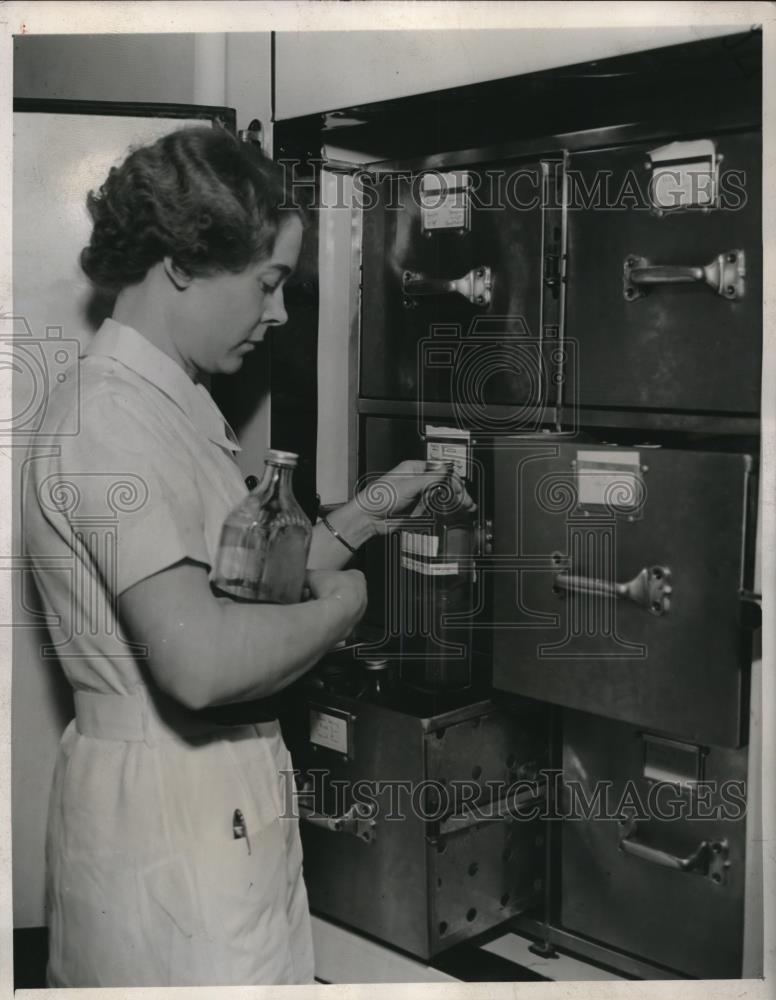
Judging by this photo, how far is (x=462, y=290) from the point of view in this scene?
1.81 metres

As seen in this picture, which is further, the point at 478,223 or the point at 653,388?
the point at 478,223

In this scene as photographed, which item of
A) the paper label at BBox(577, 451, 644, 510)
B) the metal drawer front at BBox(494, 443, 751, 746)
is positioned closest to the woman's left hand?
the metal drawer front at BBox(494, 443, 751, 746)

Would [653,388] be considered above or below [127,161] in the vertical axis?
below

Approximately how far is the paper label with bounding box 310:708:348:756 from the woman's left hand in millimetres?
355

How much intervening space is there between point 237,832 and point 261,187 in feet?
3.10

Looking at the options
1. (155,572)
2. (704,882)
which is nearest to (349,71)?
(155,572)

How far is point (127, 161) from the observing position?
1.55 metres

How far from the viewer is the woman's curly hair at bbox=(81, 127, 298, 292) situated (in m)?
1.50

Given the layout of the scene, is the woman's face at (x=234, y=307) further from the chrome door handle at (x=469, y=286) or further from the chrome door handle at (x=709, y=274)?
the chrome door handle at (x=709, y=274)

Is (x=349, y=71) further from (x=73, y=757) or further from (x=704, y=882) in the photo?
(x=704, y=882)

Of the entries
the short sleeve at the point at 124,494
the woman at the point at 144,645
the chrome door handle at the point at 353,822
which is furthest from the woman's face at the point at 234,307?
the chrome door handle at the point at 353,822

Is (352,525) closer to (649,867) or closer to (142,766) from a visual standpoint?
(142,766)

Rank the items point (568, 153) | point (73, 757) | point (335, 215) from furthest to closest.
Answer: point (335, 215) < point (568, 153) < point (73, 757)

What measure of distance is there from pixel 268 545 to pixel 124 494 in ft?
0.84
